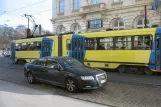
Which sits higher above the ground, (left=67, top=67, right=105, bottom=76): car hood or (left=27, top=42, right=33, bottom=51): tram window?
(left=27, top=42, right=33, bottom=51): tram window

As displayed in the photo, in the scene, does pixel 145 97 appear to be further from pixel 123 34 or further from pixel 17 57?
pixel 17 57

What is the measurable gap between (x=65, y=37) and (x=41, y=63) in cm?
804

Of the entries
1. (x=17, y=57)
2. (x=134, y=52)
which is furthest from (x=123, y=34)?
(x=17, y=57)

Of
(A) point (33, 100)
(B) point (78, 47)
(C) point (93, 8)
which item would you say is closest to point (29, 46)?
(B) point (78, 47)

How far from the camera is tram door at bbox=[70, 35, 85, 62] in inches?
683

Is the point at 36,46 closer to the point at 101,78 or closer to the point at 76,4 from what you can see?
the point at 76,4

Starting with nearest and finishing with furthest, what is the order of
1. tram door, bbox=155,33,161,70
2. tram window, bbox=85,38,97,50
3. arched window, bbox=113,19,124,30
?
tram door, bbox=155,33,161,70 → tram window, bbox=85,38,97,50 → arched window, bbox=113,19,124,30

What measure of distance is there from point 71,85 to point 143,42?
22.4 ft

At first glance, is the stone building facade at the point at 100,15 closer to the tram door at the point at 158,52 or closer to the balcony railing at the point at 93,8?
the balcony railing at the point at 93,8

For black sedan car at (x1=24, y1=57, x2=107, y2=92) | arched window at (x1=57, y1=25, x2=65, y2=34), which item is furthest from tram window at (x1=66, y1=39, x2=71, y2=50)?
arched window at (x1=57, y1=25, x2=65, y2=34)

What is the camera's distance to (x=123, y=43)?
49.3 ft

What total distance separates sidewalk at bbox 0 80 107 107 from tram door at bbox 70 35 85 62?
8120mm

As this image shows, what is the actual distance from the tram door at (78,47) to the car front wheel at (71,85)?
8123mm

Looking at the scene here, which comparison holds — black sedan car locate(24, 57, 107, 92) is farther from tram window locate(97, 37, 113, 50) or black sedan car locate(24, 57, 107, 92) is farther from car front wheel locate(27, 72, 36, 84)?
tram window locate(97, 37, 113, 50)
